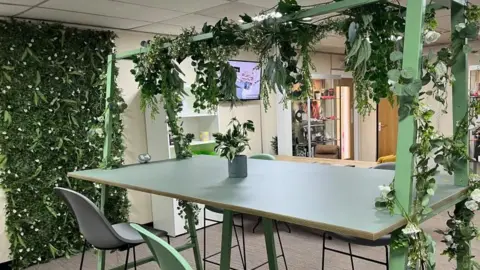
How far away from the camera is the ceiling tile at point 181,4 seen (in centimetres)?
326

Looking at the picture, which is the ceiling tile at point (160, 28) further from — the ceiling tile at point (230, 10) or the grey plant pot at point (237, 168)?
the grey plant pot at point (237, 168)

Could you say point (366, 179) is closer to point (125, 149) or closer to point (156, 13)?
point (156, 13)

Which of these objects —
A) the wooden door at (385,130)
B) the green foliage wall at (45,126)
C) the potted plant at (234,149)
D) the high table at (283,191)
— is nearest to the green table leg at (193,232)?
the high table at (283,191)

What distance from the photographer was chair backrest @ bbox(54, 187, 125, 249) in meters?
2.37

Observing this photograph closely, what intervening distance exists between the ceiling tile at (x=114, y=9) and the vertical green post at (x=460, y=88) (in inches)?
99.2

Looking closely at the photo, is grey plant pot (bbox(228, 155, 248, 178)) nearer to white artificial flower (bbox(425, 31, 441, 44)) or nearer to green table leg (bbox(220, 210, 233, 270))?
green table leg (bbox(220, 210, 233, 270))

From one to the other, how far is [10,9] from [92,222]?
6.92 feet

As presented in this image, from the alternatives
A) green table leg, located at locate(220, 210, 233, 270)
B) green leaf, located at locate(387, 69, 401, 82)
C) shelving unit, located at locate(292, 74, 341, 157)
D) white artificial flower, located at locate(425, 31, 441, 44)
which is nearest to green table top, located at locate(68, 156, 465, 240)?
green table leg, located at locate(220, 210, 233, 270)

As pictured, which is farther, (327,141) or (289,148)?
(327,141)

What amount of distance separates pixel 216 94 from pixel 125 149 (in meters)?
2.36

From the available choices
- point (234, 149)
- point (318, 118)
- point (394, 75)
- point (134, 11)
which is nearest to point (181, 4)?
point (134, 11)

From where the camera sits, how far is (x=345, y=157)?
723 cm

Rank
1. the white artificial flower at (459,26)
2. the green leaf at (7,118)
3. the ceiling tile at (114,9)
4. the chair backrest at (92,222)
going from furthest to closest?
the green leaf at (7,118), the ceiling tile at (114,9), the chair backrest at (92,222), the white artificial flower at (459,26)

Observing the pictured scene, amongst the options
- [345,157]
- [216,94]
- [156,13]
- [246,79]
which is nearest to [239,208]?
[216,94]
